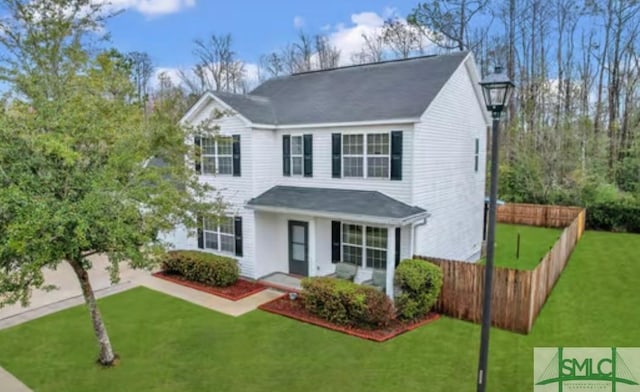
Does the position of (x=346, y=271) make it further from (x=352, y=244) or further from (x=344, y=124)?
(x=344, y=124)

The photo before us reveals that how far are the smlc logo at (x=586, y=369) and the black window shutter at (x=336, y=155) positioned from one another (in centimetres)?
715

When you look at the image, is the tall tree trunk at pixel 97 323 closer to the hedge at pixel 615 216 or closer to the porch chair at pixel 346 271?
the porch chair at pixel 346 271

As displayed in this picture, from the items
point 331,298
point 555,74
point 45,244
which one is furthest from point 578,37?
point 45,244

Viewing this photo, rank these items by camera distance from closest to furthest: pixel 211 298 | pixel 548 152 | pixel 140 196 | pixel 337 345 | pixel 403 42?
pixel 140 196
pixel 337 345
pixel 211 298
pixel 548 152
pixel 403 42

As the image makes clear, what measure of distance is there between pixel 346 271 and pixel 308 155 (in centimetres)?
399

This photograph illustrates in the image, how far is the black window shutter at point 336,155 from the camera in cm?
1265

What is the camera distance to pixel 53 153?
665 centimetres

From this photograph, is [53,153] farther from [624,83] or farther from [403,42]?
[624,83]

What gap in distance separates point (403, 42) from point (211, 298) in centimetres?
2816

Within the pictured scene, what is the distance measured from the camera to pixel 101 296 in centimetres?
1231

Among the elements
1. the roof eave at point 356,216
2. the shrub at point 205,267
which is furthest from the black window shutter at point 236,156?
the shrub at point 205,267

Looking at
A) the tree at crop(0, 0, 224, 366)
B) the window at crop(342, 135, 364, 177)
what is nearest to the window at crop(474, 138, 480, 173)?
the window at crop(342, 135, 364, 177)

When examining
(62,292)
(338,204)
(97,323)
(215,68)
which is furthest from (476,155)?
(215,68)

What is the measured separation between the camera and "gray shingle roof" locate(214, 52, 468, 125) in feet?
40.3
